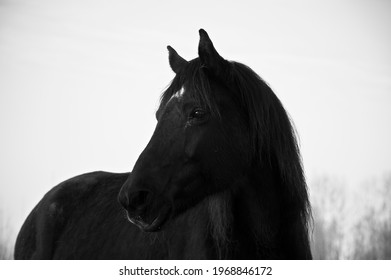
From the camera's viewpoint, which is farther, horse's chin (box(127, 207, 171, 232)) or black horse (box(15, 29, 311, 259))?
black horse (box(15, 29, 311, 259))

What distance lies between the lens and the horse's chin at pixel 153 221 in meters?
3.16

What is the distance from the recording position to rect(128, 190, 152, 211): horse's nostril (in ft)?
10.0

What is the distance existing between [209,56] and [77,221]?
8.59 feet

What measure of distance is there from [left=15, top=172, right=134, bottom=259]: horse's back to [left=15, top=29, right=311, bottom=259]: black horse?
1.26 m

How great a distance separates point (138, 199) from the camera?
311 cm

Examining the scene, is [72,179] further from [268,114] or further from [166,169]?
[268,114]

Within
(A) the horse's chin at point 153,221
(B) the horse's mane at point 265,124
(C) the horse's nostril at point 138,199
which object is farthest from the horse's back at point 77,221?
(B) the horse's mane at point 265,124

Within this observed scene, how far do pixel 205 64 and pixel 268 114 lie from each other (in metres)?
0.64

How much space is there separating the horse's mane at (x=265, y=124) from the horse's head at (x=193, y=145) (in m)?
0.01

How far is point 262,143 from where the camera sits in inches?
138

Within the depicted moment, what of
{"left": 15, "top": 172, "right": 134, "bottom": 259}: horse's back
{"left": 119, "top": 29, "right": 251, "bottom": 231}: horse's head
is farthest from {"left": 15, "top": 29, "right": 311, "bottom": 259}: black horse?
{"left": 15, "top": 172, "right": 134, "bottom": 259}: horse's back

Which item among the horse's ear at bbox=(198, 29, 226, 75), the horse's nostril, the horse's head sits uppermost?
the horse's ear at bbox=(198, 29, 226, 75)

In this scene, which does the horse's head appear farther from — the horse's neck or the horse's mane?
the horse's neck
